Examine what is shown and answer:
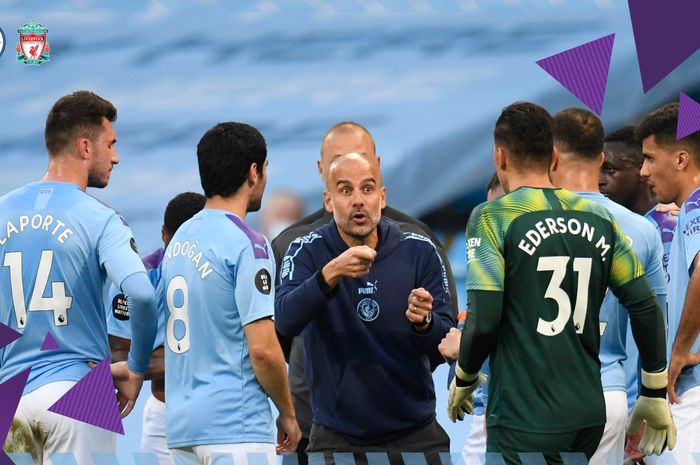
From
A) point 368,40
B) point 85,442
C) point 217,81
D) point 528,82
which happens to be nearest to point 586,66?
point 528,82

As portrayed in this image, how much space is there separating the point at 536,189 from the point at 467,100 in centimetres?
423

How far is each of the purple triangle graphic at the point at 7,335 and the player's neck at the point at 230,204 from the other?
3.14 ft

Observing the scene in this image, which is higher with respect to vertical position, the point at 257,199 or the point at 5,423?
the point at 257,199

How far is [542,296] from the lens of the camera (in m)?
3.79

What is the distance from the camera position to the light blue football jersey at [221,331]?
4.00 meters

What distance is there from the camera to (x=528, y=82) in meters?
8.01

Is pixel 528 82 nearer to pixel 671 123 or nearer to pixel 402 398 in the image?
pixel 671 123

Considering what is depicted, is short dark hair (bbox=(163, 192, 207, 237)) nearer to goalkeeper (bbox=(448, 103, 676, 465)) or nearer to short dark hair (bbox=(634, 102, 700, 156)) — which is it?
goalkeeper (bbox=(448, 103, 676, 465))

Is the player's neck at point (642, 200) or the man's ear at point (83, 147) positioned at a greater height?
the man's ear at point (83, 147)

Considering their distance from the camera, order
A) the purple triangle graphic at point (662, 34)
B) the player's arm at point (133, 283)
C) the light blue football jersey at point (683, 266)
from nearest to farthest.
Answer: the player's arm at point (133, 283), the light blue football jersey at point (683, 266), the purple triangle graphic at point (662, 34)

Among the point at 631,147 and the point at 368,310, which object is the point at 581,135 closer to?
the point at 368,310

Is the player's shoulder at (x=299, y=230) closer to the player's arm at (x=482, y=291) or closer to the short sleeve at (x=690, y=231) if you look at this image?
the short sleeve at (x=690, y=231)

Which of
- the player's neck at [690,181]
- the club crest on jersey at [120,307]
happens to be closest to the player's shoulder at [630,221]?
the player's neck at [690,181]

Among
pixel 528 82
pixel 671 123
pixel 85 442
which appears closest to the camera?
pixel 85 442
